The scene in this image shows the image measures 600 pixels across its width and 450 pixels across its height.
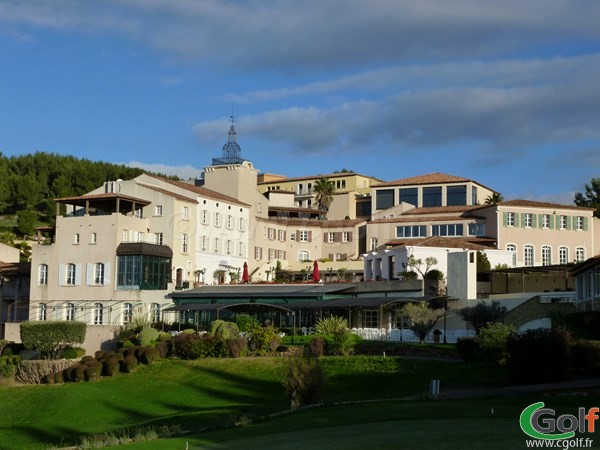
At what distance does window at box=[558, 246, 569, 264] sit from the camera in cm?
7462

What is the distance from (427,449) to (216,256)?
60044 mm

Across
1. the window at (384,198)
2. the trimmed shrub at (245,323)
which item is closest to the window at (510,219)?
the window at (384,198)

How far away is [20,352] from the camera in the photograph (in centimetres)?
6006

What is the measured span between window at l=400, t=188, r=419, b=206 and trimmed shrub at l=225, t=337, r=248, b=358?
132 feet

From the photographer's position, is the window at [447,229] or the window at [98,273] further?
the window at [447,229]

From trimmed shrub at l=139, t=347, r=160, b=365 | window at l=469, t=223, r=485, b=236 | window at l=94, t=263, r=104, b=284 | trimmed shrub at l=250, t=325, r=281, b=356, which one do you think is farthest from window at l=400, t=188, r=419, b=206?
trimmed shrub at l=139, t=347, r=160, b=365

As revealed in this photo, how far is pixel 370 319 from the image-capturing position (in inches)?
2328

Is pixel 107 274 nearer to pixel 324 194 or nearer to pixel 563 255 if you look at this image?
pixel 563 255

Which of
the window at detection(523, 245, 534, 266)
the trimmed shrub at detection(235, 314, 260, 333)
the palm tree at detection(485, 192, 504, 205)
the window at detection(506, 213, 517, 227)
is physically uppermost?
the palm tree at detection(485, 192, 504, 205)

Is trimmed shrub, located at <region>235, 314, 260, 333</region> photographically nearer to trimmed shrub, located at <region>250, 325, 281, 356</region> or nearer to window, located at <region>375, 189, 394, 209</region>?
trimmed shrub, located at <region>250, 325, 281, 356</region>

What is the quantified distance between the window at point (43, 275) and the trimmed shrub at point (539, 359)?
48312 mm

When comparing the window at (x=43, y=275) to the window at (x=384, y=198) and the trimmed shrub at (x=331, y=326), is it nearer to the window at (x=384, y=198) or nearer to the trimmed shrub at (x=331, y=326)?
the trimmed shrub at (x=331, y=326)

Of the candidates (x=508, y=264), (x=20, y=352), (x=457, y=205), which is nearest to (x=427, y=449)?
(x=20, y=352)

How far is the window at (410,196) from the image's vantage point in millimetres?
86312
